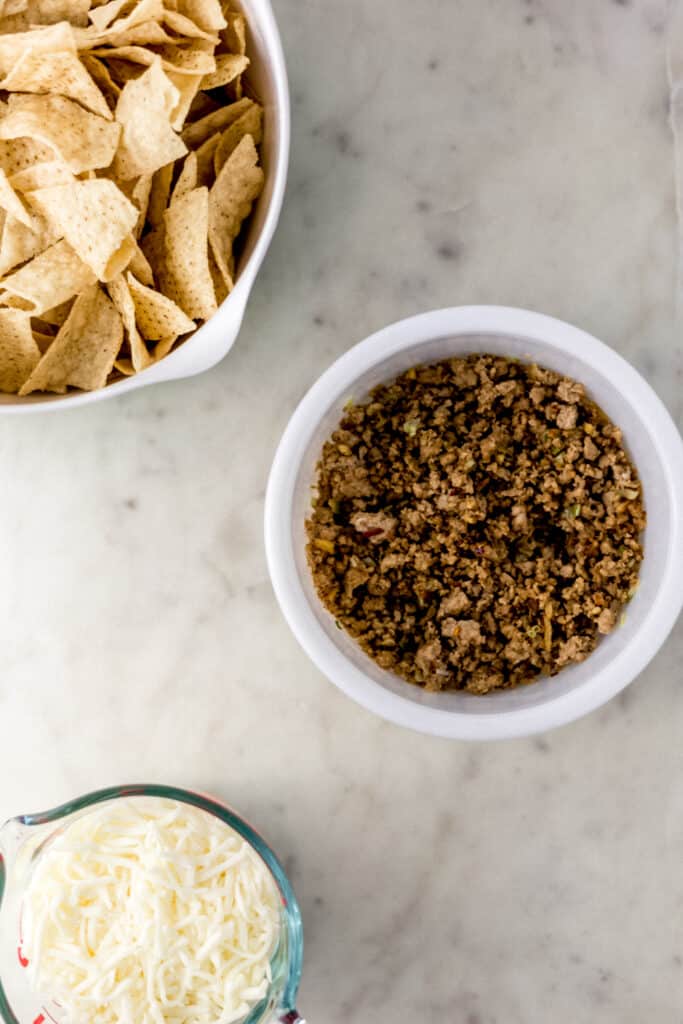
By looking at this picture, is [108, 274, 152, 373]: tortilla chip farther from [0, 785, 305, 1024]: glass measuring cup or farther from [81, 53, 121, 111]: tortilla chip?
[0, 785, 305, 1024]: glass measuring cup

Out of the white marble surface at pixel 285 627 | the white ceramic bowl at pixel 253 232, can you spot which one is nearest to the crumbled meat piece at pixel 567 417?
the white marble surface at pixel 285 627

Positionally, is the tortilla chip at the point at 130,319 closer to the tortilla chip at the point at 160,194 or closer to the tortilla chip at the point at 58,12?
the tortilla chip at the point at 160,194

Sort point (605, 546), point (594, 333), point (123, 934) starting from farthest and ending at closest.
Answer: point (594, 333) → point (605, 546) → point (123, 934)

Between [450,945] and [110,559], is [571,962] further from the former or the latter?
[110,559]

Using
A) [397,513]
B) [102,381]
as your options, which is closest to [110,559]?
[102,381]

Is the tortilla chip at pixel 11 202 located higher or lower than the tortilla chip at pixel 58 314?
higher

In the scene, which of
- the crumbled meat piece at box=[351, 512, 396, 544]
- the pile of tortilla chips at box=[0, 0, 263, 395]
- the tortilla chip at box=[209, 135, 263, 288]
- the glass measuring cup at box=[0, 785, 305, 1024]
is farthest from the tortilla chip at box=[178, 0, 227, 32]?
the glass measuring cup at box=[0, 785, 305, 1024]
